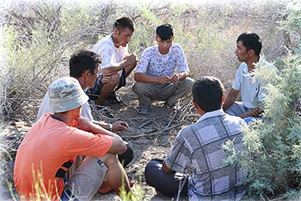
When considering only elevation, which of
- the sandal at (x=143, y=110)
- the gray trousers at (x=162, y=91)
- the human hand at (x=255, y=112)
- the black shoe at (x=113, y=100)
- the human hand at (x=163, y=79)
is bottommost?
the sandal at (x=143, y=110)

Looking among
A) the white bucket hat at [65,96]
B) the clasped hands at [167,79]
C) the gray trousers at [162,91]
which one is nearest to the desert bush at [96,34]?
the gray trousers at [162,91]

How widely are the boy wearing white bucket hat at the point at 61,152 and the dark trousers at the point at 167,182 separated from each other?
0.30 meters

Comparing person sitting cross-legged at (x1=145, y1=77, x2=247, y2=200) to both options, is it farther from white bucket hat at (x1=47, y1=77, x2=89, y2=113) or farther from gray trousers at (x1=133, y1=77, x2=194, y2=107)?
gray trousers at (x1=133, y1=77, x2=194, y2=107)

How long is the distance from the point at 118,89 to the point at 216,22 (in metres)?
2.01

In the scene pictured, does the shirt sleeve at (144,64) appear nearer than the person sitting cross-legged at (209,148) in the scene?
No

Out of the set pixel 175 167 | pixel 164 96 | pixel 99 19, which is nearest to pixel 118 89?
pixel 164 96

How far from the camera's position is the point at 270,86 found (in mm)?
3143

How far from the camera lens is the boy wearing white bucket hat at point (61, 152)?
300 centimetres

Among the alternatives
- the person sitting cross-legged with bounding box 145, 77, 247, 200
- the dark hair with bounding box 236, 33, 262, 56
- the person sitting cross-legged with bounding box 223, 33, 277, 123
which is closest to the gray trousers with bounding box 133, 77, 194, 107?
the person sitting cross-legged with bounding box 223, 33, 277, 123

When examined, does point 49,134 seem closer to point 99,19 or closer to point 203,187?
point 203,187

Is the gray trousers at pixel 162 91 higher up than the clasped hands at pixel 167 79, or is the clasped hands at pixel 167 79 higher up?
the clasped hands at pixel 167 79

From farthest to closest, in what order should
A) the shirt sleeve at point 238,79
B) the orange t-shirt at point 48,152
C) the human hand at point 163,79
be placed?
the human hand at point 163,79 → the shirt sleeve at point 238,79 → the orange t-shirt at point 48,152

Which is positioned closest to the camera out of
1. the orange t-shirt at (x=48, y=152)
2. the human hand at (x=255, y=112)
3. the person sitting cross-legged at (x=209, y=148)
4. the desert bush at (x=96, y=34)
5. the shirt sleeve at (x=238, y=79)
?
the orange t-shirt at (x=48, y=152)

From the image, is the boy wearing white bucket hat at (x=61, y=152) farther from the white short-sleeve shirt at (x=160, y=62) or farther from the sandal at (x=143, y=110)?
the white short-sleeve shirt at (x=160, y=62)
